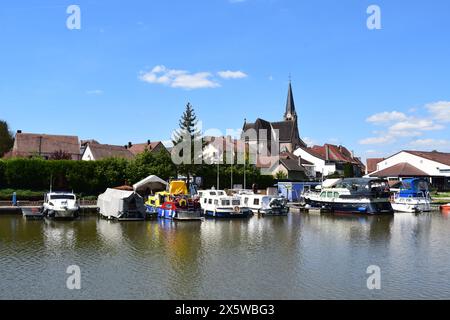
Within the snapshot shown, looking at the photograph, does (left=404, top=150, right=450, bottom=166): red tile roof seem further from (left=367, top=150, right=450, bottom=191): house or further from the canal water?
the canal water

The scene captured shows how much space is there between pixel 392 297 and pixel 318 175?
10226 centimetres

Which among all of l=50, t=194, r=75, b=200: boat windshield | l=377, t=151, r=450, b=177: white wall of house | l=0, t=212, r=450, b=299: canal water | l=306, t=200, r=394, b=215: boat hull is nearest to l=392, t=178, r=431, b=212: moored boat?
l=306, t=200, r=394, b=215: boat hull

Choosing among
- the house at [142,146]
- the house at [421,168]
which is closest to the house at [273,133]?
the house at [142,146]

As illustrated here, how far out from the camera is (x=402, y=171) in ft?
296

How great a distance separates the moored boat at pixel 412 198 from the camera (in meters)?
57.2

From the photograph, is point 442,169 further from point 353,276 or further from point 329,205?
point 353,276

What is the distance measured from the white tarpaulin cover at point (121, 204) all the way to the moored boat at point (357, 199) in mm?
23257

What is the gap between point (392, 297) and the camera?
18.2 m

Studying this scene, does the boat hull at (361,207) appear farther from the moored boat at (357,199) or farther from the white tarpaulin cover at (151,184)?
the white tarpaulin cover at (151,184)

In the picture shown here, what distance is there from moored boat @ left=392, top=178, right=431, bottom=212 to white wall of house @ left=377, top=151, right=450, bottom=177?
32528 millimetres

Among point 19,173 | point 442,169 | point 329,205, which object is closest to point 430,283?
point 329,205

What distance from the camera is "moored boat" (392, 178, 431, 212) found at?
57.2 meters

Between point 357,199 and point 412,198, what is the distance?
31.1 ft

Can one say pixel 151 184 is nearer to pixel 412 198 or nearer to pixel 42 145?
pixel 412 198
